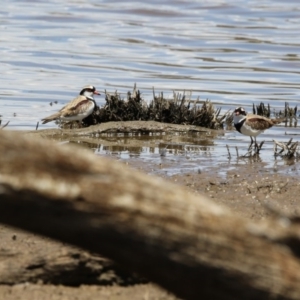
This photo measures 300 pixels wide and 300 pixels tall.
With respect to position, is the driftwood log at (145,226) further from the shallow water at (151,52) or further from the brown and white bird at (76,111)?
the brown and white bird at (76,111)

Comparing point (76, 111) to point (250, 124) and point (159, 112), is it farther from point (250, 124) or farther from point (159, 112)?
point (250, 124)

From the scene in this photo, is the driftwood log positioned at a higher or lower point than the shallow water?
lower

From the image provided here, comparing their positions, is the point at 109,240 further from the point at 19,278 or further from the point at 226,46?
the point at 226,46

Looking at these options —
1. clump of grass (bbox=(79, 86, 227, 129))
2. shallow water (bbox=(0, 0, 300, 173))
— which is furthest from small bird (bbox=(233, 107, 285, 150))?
clump of grass (bbox=(79, 86, 227, 129))

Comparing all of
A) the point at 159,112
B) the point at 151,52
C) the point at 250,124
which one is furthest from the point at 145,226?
the point at 151,52

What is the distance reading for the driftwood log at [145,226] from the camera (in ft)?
13.6

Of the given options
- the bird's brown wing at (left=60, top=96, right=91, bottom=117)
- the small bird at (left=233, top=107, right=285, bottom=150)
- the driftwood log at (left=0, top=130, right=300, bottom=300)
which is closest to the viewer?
the driftwood log at (left=0, top=130, right=300, bottom=300)

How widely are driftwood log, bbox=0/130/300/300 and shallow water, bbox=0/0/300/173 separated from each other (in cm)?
697

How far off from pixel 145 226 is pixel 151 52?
18.7 meters

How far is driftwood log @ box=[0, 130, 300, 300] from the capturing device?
13.6 ft

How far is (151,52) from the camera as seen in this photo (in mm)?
22672

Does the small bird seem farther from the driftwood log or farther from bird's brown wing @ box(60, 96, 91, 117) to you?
the driftwood log

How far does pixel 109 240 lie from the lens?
418cm

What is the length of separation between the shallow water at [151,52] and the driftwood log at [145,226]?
6.97 m
